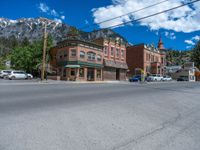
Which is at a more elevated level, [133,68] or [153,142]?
[133,68]

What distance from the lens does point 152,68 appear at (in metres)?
57.8

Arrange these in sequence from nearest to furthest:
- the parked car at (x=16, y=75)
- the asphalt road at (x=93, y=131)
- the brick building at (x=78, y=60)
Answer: the asphalt road at (x=93, y=131)
the parked car at (x=16, y=75)
the brick building at (x=78, y=60)

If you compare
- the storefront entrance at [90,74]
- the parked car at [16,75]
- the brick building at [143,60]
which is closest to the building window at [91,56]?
the storefront entrance at [90,74]

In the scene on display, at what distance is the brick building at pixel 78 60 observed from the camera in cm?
3691

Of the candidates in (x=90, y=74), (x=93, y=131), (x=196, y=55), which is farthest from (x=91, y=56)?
(x=196, y=55)

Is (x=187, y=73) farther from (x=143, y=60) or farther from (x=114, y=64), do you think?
(x=114, y=64)

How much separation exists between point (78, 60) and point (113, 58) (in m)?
11.1

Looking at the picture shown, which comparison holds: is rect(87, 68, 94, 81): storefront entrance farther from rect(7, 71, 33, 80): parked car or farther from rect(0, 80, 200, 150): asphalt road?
rect(0, 80, 200, 150): asphalt road

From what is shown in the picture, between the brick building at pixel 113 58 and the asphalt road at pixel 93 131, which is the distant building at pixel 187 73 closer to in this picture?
the brick building at pixel 113 58

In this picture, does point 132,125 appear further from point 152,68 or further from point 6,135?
point 152,68

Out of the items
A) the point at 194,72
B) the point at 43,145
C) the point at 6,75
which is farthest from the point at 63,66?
the point at 194,72

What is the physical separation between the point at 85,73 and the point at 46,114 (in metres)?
30.9

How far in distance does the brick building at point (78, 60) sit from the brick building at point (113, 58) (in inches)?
67.5

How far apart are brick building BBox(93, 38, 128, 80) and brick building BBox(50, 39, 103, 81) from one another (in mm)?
1714
